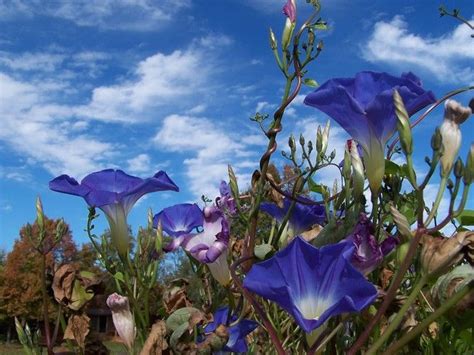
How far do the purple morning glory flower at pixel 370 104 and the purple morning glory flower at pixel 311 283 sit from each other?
183 millimetres

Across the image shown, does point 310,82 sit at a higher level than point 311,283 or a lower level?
higher

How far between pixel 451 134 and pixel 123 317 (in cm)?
53

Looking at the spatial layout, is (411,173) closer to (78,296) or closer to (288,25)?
(288,25)

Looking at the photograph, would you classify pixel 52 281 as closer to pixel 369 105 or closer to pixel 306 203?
pixel 306 203

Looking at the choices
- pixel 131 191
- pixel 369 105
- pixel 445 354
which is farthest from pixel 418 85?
pixel 131 191

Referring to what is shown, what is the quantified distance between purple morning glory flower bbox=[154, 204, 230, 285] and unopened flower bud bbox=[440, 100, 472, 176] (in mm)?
423

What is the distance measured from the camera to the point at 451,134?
802 mm

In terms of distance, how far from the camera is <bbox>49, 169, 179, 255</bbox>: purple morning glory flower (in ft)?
3.71

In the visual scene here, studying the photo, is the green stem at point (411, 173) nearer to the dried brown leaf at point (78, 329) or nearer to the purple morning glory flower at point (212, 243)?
the purple morning glory flower at point (212, 243)

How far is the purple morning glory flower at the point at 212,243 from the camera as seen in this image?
3.61 feet

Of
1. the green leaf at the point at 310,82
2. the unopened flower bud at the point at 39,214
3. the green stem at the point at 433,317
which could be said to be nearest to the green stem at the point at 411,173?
the green stem at the point at 433,317

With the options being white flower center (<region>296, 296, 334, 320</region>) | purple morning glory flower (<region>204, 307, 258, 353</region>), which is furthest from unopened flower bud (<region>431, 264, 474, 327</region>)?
purple morning glory flower (<region>204, 307, 258, 353</region>)

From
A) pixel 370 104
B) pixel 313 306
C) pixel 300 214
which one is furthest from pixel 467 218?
pixel 313 306

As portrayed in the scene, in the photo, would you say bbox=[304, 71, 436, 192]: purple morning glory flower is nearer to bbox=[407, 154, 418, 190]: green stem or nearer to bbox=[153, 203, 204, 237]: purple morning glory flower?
bbox=[407, 154, 418, 190]: green stem
